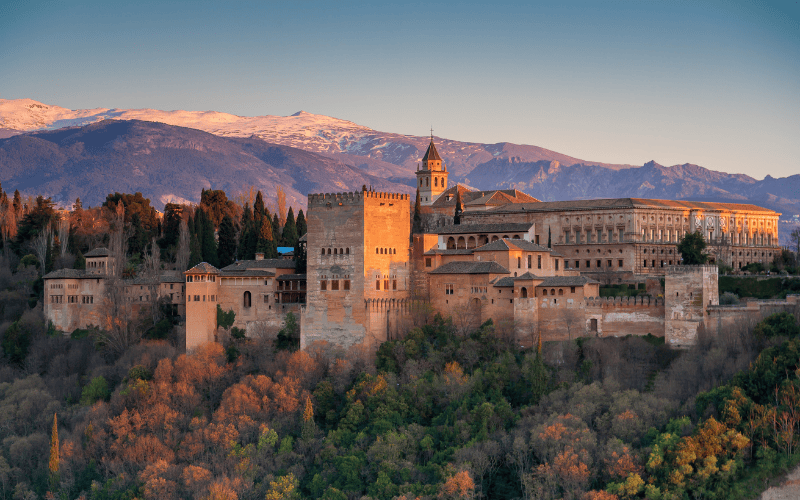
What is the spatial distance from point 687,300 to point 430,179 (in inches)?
1689

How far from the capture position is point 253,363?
4844 centimetres

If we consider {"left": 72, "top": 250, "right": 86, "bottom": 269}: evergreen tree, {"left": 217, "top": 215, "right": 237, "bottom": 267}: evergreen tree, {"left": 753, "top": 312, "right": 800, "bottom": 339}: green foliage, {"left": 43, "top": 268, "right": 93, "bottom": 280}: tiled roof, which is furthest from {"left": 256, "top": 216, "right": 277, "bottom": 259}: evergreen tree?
{"left": 753, "top": 312, "right": 800, "bottom": 339}: green foliage

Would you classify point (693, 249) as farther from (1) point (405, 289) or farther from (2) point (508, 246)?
(1) point (405, 289)

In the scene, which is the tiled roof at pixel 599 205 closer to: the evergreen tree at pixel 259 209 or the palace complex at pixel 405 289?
the palace complex at pixel 405 289

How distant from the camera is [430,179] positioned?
8388 cm

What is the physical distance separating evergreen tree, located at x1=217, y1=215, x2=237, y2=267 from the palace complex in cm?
733

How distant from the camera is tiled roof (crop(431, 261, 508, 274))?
47.5 metres

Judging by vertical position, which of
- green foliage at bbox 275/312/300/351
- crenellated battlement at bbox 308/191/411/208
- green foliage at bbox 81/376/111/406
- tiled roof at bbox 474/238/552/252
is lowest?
green foliage at bbox 81/376/111/406

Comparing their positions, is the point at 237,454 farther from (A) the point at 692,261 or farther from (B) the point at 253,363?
(A) the point at 692,261

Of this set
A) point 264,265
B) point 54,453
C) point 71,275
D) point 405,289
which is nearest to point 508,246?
point 405,289

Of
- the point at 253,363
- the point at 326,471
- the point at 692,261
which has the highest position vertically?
the point at 692,261

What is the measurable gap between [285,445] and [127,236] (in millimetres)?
29065

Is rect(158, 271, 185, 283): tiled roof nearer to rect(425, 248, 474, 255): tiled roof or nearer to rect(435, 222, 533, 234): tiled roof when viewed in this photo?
rect(425, 248, 474, 255): tiled roof

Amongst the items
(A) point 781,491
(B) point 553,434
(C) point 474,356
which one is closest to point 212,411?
(C) point 474,356
